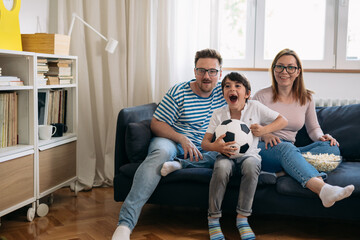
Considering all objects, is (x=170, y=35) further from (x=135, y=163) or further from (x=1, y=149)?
(x=1, y=149)

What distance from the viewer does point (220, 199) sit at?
226 centimetres

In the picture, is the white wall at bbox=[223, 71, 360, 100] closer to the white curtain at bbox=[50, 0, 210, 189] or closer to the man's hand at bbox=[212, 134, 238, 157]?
the white curtain at bbox=[50, 0, 210, 189]

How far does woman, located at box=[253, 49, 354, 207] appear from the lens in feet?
7.91

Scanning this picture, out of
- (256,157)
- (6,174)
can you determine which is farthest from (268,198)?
(6,174)

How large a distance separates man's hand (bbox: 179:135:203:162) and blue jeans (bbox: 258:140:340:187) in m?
0.37

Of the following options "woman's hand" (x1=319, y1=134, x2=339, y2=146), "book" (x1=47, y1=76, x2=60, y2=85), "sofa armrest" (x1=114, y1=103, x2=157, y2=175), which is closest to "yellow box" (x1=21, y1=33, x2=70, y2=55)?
"book" (x1=47, y1=76, x2=60, y2=85)

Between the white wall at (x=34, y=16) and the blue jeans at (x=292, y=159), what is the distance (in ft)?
6.09

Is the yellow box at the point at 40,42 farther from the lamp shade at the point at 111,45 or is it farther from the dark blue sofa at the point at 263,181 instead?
the dark blue sofa at the point at 263,181

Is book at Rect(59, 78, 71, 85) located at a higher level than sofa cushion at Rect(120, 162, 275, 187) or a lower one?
higher

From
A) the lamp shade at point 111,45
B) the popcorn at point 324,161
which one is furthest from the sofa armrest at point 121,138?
the popcorn at point 324,161

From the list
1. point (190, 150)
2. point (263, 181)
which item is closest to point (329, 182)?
point (263, 181)

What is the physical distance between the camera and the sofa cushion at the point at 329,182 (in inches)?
87.3

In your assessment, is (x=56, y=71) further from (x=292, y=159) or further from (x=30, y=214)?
(x=292, y=159)

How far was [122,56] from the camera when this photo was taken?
342cm
